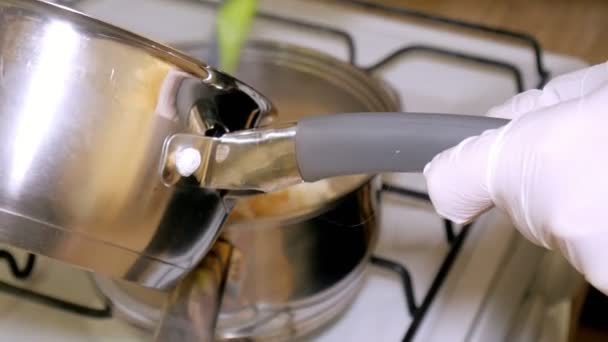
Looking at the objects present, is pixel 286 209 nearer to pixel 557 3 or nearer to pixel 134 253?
pixel 134 253

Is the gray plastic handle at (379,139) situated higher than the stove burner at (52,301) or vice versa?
the gray plastic handle at (379,139)

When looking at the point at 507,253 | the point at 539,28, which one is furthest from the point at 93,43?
the point at 539,28

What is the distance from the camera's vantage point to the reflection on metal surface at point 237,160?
35cm

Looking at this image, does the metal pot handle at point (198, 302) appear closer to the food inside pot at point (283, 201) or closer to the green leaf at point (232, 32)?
the food inside pot at point (283, 201)

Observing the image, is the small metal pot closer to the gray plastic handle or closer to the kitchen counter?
the gray plastic handle

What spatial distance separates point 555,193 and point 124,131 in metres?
0.18

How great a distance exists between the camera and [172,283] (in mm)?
399

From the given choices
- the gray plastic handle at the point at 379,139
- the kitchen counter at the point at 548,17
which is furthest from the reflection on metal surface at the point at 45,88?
the kitchen counter at the point at 548,17

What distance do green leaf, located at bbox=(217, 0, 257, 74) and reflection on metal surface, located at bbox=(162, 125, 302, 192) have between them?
205 mm

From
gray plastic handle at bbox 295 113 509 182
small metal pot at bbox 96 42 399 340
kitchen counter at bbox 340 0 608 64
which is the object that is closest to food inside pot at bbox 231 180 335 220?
small metal pot at bbox 96 42 399 340

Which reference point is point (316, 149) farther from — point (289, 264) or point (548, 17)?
point (548, 17)

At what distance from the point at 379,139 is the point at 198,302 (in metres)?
0.14

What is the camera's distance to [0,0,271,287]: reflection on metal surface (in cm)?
34

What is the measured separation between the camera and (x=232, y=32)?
57cm
